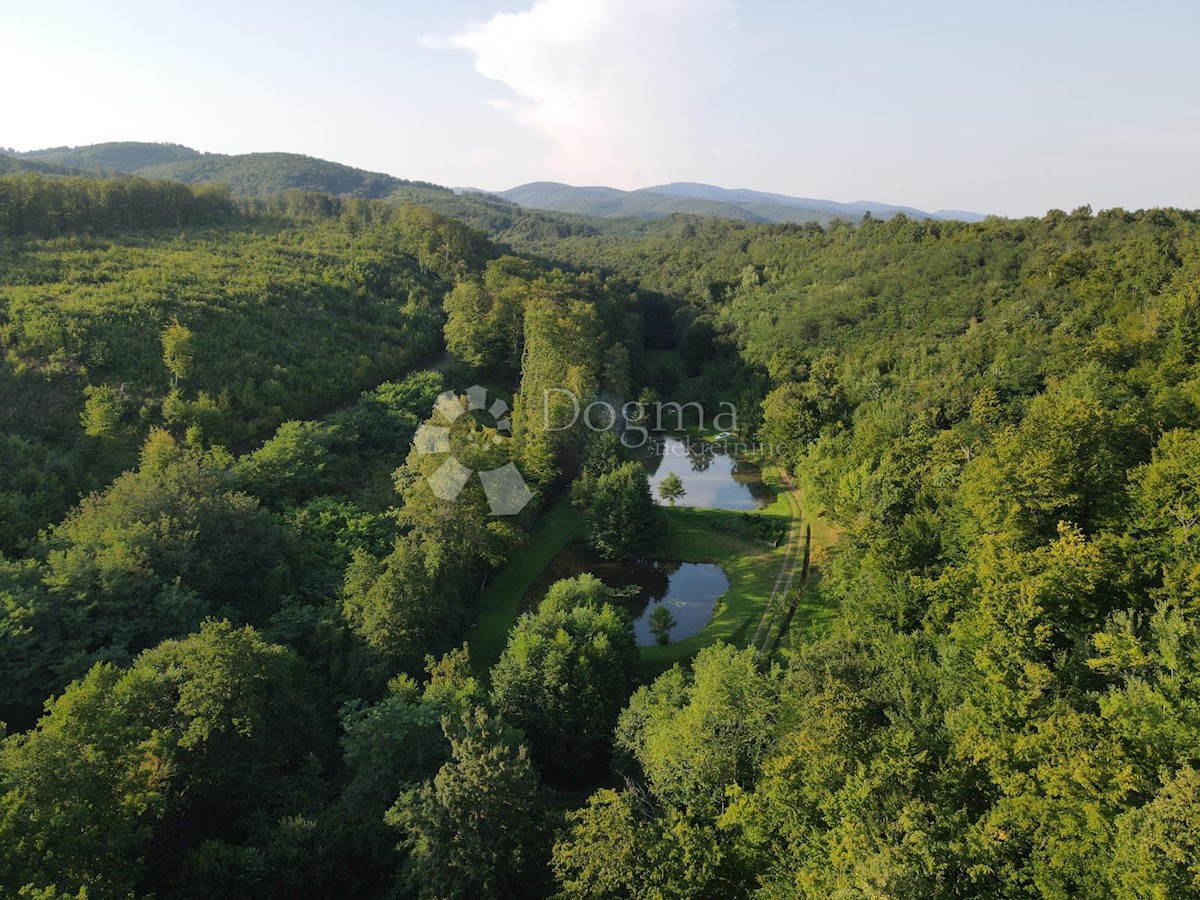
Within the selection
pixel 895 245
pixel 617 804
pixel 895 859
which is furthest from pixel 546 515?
pixel 895 245

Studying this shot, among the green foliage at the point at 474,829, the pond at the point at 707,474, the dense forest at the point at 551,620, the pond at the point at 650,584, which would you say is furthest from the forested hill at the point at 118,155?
the green foliage at the point at 474,829

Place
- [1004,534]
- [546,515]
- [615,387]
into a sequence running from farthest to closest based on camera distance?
1. [615,387]
2. [546,515]
3. [1004,534]

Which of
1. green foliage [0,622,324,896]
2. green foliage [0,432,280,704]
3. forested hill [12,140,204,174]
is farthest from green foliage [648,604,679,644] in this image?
forested hill [12,140,204,174]

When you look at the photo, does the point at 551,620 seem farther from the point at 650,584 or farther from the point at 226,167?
the point at 226,167

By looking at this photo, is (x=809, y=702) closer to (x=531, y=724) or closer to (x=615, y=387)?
(x=531, y=724)

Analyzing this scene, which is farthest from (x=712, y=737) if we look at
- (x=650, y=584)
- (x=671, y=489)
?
(x=671, y=489)

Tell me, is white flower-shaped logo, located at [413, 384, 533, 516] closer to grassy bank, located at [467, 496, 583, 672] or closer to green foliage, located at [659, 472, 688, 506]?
grassy bank, located at [467, 496, 583, 672]

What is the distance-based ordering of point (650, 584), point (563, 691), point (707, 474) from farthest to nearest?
point (707, 474) → point (650, 584) → point (563, 691)
